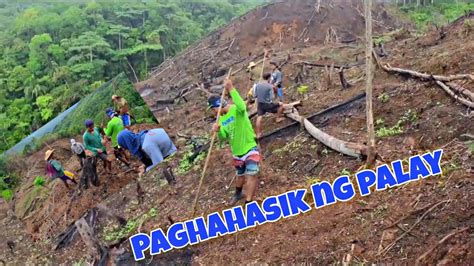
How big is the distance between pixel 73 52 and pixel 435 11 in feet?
54.3

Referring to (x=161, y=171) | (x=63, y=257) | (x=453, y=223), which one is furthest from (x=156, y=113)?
(x=453, y=223)

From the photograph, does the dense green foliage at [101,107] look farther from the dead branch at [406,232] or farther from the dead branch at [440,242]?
the dead branch at [440,242]

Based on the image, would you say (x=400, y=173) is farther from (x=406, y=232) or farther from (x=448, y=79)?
(x=448, y=79)

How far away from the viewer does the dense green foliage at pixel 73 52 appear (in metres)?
18.8

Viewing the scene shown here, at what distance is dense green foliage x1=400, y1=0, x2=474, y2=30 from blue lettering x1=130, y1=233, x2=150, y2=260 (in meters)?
16.3

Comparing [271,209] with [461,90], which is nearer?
[271,209]

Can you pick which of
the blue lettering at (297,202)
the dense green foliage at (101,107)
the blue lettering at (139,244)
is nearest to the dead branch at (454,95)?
the blue lettering at (297,202)

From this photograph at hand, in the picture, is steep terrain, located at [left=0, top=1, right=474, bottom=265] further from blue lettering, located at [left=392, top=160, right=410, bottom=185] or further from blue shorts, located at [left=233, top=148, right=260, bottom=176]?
blue shorts, located at [left=233, top=148, right=260, bottom=176]

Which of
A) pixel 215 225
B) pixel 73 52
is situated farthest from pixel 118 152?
pixel 73 52

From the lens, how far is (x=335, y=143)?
20.5ft

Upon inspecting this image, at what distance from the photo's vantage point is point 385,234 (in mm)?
4297

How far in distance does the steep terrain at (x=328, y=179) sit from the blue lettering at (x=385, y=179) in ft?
0.32

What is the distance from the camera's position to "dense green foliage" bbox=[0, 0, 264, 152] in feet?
61.6

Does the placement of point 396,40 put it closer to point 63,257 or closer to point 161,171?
point 161,171
